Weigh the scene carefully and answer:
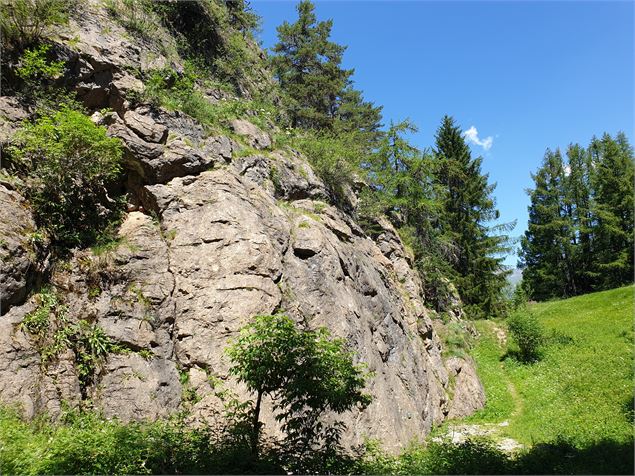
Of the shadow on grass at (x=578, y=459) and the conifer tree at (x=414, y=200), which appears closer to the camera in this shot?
the shadow on grass at (x=578, y=459)

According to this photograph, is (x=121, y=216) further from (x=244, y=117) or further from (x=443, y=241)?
(x=443, y=241)

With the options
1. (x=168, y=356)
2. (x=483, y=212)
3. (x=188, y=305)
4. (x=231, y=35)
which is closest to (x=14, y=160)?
(x=188, y=305)

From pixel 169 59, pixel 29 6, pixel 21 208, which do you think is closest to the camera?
pixel 21 208

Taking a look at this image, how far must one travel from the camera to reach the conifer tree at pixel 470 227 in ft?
101

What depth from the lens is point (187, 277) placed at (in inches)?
418

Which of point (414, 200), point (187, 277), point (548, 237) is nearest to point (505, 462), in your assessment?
point (187, 277)

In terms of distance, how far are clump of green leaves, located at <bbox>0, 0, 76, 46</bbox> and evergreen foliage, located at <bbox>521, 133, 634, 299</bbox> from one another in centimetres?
4137

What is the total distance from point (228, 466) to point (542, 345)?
22.4 m

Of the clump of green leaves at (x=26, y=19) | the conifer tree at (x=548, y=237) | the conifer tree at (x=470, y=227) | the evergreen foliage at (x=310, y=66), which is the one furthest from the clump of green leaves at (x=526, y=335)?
the clump of green leaves at (x=26, y=19)

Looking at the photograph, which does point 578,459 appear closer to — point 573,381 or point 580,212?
point 573,381

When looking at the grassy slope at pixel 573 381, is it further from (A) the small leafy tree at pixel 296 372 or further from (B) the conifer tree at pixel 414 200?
(A) the small leafy tree at pixel 296 372

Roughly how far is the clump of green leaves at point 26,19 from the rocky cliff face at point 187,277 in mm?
711

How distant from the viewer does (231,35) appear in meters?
21.6

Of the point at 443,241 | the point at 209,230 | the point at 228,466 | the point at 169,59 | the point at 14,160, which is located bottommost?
the point at 228,466
